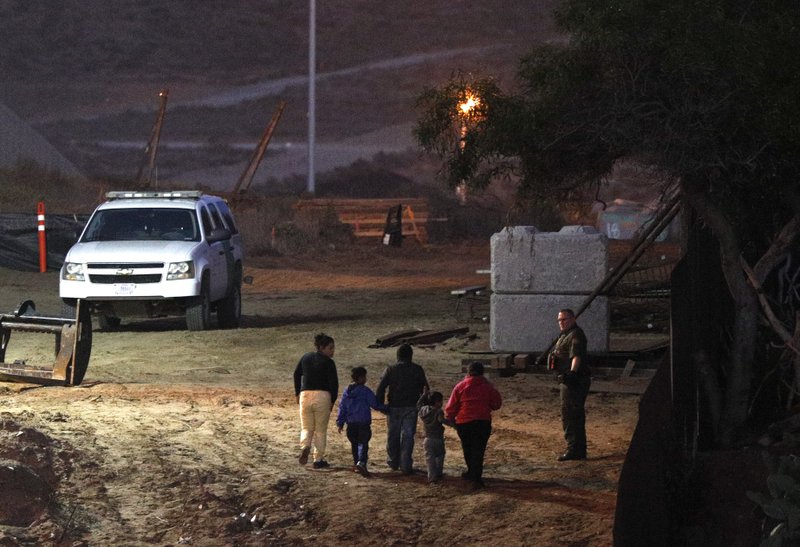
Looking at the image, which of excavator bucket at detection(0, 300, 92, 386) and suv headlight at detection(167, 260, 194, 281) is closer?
excavator bucket at detection(0, 300, 92, 386)

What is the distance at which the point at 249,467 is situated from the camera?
11.5 metres

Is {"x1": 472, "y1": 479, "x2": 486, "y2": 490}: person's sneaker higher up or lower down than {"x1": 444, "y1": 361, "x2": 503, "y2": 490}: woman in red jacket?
lower down

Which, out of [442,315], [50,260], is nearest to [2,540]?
[442,315]

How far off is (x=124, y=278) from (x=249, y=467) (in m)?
9.30

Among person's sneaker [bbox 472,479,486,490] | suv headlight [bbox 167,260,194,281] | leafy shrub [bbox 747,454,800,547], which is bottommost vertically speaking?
person's sneaker [bbox 472,479,486,490]

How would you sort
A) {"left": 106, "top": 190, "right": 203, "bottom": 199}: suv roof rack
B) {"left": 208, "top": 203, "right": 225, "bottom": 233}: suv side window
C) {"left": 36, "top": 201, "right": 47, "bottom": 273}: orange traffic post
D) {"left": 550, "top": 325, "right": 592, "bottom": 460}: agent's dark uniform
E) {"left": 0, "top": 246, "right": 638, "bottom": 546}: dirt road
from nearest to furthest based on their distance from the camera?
1. {"left": 0, "top": 246, "right": 638, "bottom": 546}: dirt road
2. {"left": 550, "top": 325, "right": 592, "bottom": 460}: agent's dark uniform
3. {"left": 106, "top": 190, "right": 203, "bottom": 199}: suv roof rack
4. {"left": 208, "top": 203, "right": 225, "bottom": 233}: suv side window
5. {"left": 36, "top": 201, "right": 47, "bottom": 273}: orange traffic post

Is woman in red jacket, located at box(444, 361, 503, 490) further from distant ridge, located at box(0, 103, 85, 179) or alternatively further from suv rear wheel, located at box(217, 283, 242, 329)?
distant ridge, located at box(0, 103, 85, 179)

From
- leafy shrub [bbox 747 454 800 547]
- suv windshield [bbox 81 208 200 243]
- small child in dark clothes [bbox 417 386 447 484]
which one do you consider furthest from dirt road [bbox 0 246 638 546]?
suv windshield [bbox 81 208 200 243]

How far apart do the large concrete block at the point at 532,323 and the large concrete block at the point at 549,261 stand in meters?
0.12

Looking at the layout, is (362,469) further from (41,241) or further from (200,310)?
(41,241)

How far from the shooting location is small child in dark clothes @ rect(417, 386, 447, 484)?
11070 millimetres

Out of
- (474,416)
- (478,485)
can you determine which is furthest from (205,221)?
(478,485)

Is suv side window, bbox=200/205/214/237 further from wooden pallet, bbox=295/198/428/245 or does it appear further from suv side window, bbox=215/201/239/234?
wooden pallet, bbox=295/198/428/245

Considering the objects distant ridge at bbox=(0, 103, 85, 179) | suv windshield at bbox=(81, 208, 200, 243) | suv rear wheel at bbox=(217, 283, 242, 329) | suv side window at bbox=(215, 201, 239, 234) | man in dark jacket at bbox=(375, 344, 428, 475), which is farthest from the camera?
distant ridge at bbox=(0, 103, 85, 179)
